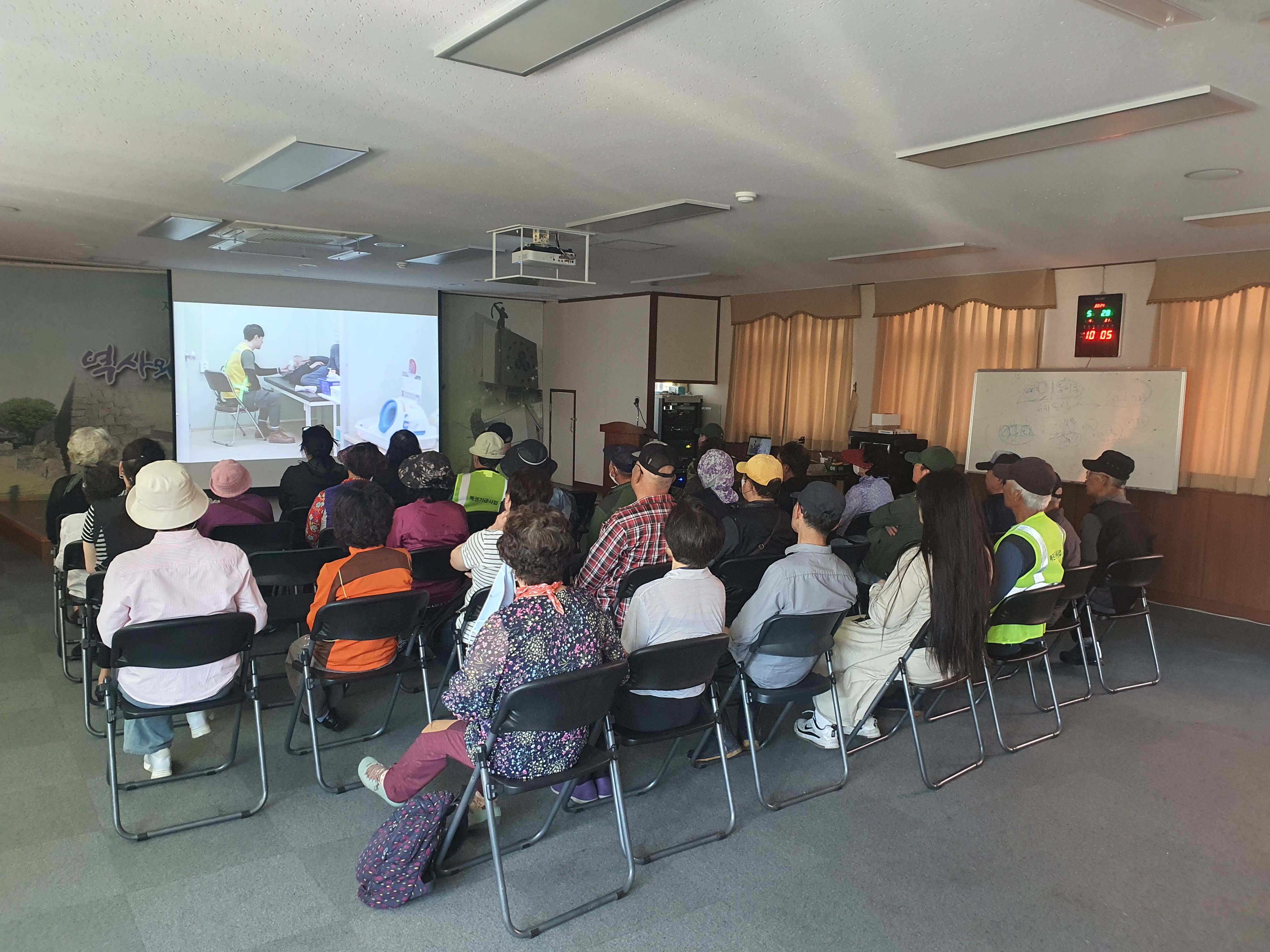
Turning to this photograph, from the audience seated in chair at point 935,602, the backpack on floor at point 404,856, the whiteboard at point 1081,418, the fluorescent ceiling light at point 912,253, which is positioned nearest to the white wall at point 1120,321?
the whiteboard at point 1081,418

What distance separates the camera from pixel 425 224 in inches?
235

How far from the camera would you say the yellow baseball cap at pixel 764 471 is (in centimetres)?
433

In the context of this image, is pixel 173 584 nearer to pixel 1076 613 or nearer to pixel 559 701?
pixel 559 701

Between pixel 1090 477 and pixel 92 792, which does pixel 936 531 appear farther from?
pixel 92 792

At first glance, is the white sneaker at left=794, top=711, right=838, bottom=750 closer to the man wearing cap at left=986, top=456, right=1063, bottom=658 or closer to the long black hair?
the long black hair

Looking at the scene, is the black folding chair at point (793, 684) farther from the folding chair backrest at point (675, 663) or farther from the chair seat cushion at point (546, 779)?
the chair seat cushion at point (546, 779)

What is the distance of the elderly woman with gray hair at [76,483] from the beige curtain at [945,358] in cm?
Result: 685

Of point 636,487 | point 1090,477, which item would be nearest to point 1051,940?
point 636,487

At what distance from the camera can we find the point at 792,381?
9578 millimetres

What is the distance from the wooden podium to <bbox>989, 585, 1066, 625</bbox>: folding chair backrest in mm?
6397

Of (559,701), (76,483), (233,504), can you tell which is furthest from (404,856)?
(76,483)

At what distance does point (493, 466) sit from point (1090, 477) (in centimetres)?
392

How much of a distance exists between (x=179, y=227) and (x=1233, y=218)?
7.27 metres

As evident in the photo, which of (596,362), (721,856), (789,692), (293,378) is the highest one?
(596,362)
